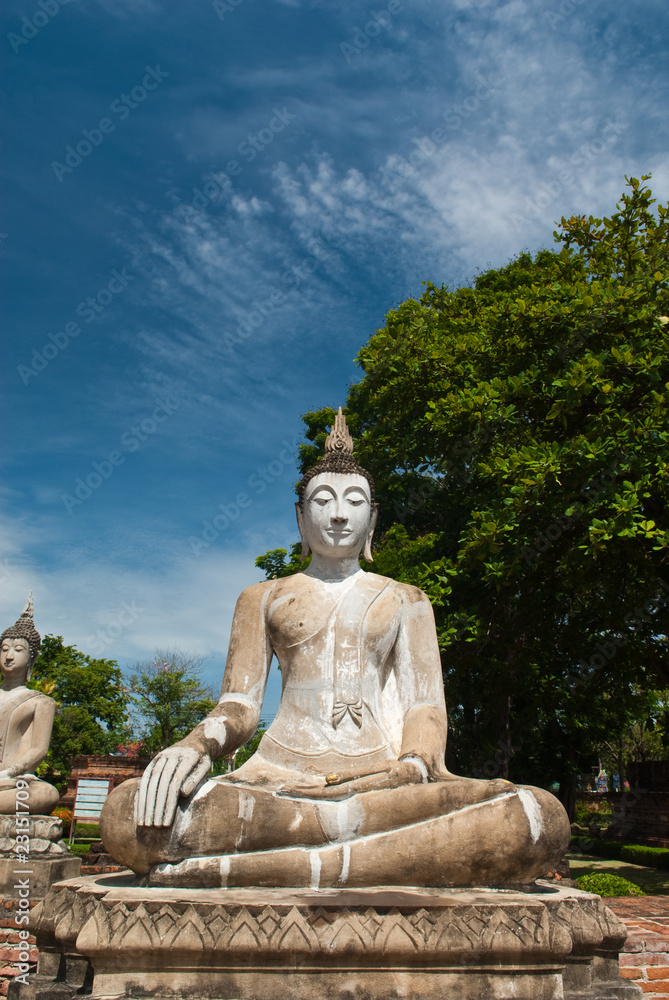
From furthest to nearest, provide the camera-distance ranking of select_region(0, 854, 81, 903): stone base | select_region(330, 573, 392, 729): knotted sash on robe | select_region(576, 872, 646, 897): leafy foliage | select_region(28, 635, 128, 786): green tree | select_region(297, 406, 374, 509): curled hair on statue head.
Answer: select_region(28, 635, 128, 786): green tree
select_region(576, 872, 646, 897): leafy foliage
select_region(0, 854, 81, 903): stone base
select_region(297, 406, 374, 509): curled hair on statue head
select_region(330, 573, 392, 729): knotted sash on robe

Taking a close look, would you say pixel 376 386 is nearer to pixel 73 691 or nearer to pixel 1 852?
pixel 1 852

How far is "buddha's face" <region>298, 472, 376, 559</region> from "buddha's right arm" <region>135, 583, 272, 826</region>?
434 mm

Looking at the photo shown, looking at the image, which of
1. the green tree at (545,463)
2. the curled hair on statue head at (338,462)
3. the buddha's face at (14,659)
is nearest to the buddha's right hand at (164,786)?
the curled hair on statue head at (338,462)

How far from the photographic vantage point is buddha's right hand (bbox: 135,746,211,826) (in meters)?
2.89

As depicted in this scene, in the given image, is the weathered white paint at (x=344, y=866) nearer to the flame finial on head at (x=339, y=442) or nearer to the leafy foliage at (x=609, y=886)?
the flame finial on head at (x=339, y=442)

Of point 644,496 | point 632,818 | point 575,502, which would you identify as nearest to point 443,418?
point 575,502

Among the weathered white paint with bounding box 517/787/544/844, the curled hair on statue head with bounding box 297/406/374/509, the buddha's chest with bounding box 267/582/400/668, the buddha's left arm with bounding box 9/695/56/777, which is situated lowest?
the weathered white paint with bounding box 517/787/544/844

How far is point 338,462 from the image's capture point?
462 centimetres

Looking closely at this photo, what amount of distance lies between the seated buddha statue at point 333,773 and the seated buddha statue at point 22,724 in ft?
14.4

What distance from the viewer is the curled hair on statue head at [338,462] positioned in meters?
4.59

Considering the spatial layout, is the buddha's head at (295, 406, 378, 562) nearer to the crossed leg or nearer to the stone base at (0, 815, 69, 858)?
the crossed leg

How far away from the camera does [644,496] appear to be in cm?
819

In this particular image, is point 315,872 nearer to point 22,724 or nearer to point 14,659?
point 22,724

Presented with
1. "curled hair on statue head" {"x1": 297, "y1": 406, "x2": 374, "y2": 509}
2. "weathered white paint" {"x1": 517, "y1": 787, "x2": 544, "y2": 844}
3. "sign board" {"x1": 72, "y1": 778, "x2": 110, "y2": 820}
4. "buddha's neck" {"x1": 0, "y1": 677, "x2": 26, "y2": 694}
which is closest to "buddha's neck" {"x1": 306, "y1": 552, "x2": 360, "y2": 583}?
"curled hair on statue head" {"x1": 297, "y1": 406, "x2": 374, "y2": 509}
